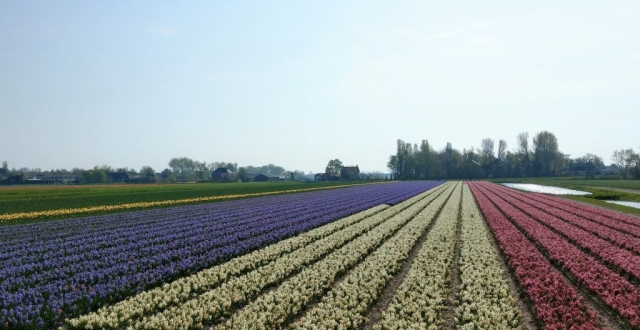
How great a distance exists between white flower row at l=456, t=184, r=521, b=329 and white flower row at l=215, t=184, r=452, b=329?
10.5 feet

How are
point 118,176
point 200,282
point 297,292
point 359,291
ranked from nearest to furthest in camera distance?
point 297,292, point 359,291, point 200,282, point 118,176

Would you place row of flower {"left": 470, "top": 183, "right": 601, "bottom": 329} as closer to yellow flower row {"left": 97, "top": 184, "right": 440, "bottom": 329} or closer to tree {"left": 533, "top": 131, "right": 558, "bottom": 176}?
yellow flower row {"left": 97, "top": 184, "right": 440, "bottom": 329}

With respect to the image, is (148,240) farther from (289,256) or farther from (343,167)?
(343,167)

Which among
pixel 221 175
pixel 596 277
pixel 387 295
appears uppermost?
pixel 221 175

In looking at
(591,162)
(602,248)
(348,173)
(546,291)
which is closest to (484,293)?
(546,291)

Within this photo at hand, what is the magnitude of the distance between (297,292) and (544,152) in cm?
14862

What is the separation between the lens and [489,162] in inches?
5541

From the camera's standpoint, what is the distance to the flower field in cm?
798

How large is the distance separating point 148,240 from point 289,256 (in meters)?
6.60

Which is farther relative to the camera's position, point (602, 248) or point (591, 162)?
point (591, 162)

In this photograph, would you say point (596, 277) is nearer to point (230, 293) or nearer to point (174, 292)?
point (230, 293)

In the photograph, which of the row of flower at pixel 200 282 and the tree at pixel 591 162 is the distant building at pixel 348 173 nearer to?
the tree at pixel 591 162

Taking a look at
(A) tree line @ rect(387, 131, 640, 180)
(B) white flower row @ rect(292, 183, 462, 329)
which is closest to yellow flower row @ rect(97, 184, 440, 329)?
(B) white flower row @ rect(292, 183, 462, 329)

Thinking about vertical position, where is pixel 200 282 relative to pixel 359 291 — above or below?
above
